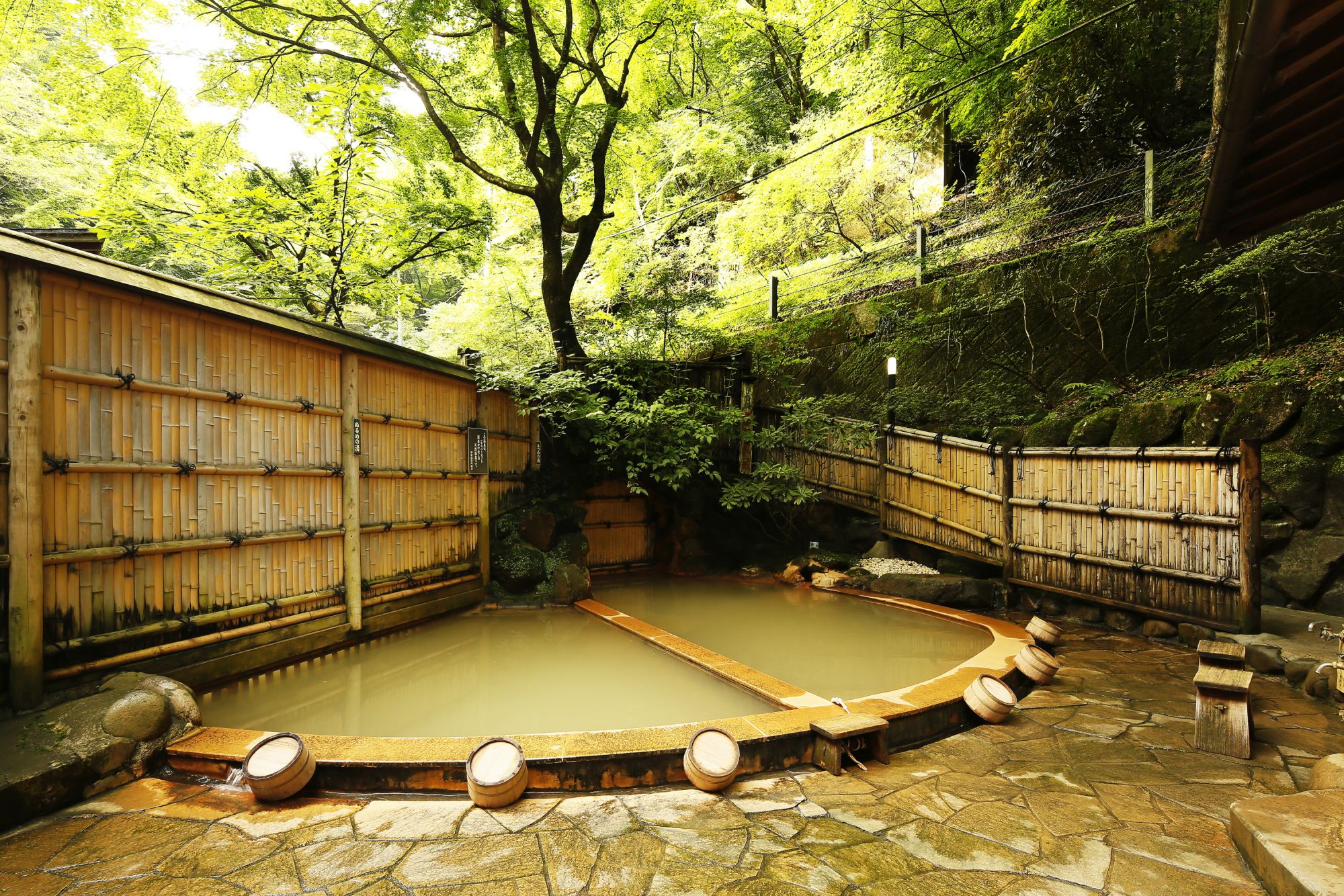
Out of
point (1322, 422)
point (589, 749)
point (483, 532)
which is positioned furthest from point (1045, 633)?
point (483, 532)

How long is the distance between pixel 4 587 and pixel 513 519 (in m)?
5.14

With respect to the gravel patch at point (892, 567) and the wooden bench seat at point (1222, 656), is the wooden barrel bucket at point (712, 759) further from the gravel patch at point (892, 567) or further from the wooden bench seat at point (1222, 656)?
the gravel patch at point (892, 567)

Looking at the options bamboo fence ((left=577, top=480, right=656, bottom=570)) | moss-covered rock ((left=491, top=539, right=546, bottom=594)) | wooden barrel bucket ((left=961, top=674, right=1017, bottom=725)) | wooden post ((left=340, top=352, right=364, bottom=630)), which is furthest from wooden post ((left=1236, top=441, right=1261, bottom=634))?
wooden post ((left=340, top=352, right=364, bottom=630))

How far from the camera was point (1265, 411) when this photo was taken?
5.90 metres

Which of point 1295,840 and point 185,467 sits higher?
point 185,467

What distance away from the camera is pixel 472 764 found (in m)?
2.82

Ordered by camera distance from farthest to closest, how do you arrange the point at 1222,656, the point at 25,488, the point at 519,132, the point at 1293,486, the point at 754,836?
the point at 519,132, the point at 1293,486, the point at 1222,656, the point at 25,488, the point at 754,836

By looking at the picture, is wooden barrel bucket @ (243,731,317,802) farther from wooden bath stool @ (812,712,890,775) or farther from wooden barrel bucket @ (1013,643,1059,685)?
wooden barrel bucket @ (1013,643,1059,685)

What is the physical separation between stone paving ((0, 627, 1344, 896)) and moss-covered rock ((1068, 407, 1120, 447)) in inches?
157

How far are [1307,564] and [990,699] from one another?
4.54 m

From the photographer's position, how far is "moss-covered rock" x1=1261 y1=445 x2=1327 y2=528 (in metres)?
5.57

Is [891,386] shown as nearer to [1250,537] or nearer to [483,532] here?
[1250,537]

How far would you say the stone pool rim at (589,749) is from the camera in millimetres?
2961

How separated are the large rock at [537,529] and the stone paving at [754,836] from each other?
5.24m
